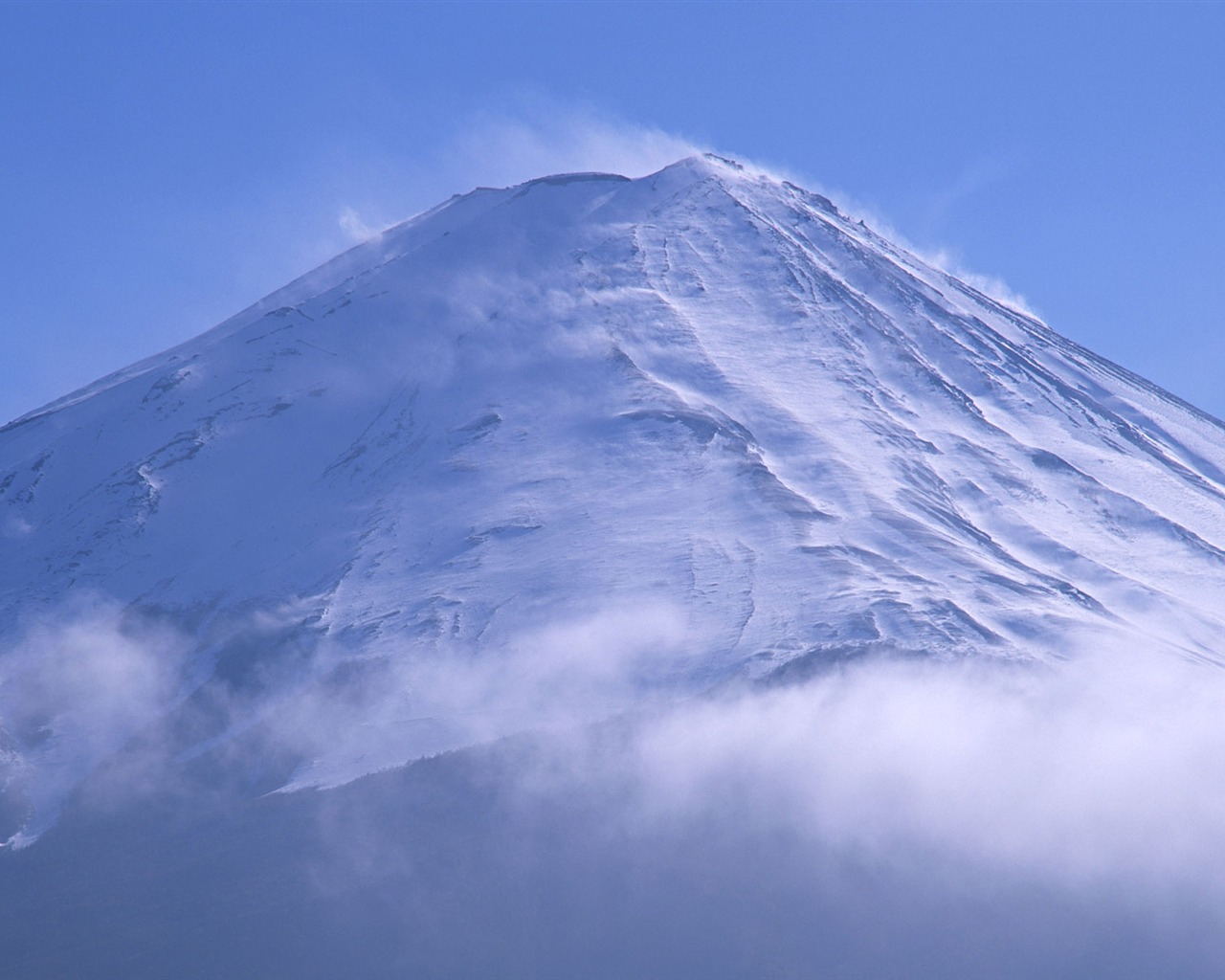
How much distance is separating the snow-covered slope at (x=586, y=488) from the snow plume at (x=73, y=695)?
19cm

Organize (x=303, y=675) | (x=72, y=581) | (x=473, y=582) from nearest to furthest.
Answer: (x=303, y=675) → (x=473, y=582) → (x=72, y=581)

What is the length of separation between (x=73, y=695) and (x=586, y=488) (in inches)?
669

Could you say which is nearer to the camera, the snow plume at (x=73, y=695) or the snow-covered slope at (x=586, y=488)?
the snow plume at (x=73, y=695)

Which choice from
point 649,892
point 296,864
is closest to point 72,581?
point 296,864

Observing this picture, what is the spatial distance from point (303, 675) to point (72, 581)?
11.0m

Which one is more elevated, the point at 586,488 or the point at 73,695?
the point at 586,488

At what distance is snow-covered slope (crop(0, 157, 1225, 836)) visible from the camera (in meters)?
43.9

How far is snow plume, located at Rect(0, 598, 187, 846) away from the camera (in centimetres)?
4209

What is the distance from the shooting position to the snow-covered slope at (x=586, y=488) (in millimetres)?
43906

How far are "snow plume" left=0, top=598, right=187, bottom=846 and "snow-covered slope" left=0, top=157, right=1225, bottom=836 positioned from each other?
192mm

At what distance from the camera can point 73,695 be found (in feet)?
152

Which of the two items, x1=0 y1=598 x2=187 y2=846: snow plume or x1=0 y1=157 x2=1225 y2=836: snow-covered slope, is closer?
x1=0 y1=598 x2=187 y2=846: snow plume

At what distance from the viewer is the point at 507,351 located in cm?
6194

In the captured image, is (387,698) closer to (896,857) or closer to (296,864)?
(296,864)
